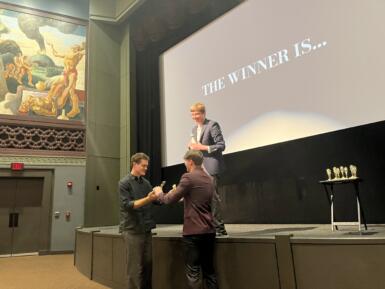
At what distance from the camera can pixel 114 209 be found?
26.7ft

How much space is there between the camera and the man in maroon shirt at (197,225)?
8.93 ft

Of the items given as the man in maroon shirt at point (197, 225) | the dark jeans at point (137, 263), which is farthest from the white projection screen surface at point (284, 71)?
the dark jeans at point (137, 263)

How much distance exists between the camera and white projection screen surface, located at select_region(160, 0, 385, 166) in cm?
434

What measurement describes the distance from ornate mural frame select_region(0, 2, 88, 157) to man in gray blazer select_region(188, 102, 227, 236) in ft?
21.3

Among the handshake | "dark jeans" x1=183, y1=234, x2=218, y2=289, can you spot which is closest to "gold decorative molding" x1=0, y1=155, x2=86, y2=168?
the handshake

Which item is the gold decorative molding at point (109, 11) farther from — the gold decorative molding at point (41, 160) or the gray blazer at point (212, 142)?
the gray blazer at point (212, 142)

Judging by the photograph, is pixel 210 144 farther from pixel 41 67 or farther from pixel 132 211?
pixel 41 67

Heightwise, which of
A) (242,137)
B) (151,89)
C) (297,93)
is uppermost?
(151,89)

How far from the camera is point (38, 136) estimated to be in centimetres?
888

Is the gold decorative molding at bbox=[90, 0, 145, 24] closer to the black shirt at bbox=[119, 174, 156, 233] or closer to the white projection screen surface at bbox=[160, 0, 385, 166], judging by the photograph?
the white projection screen surface at bbox=[160, 0, 385, 166]

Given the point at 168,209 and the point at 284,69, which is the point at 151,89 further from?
the point at 284,69

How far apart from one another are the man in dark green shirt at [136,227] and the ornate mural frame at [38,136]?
643cm

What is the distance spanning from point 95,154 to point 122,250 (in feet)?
14.1

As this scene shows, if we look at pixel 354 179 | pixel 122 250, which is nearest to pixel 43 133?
pixel 122 250
